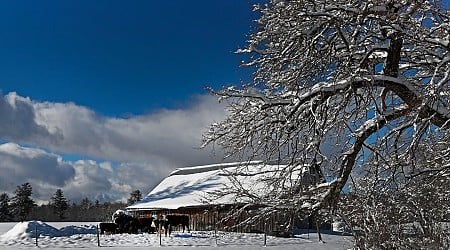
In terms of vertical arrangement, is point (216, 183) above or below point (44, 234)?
above

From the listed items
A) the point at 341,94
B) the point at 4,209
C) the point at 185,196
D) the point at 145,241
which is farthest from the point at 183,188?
the point at 4,209

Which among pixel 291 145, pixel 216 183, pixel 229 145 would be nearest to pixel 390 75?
pixel 291 145

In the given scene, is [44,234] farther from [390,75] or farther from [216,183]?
[390,75]

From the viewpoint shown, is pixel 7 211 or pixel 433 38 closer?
pixel 433 38

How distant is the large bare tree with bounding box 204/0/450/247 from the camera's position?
608 cm

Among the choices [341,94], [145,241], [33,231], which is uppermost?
[341,94]

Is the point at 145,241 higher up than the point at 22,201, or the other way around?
the point at 22,201

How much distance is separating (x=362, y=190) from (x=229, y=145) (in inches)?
97.8

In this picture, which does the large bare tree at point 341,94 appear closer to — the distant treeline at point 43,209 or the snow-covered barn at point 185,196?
the snow-covered barn at point 185,196

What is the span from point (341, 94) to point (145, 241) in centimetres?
1991

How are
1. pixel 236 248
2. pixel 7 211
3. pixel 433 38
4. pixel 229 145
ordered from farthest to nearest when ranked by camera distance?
pixel 7 211 → pixel 236 248 → pixel 229 145 → pixel 433 38

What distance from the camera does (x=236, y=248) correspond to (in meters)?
22.6

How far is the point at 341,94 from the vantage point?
21.6 feet

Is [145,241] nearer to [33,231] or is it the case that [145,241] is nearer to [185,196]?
[33,231]
